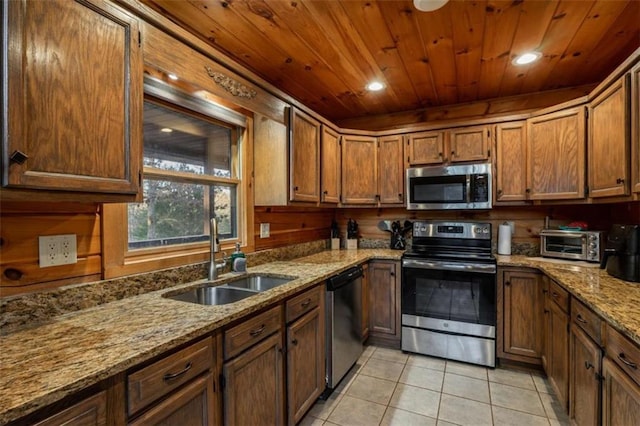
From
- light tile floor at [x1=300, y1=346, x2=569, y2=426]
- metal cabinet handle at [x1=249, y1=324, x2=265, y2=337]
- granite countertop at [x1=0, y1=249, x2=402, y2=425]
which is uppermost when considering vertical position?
granite countertop at [x1=0, y1=249, x2=402, y2=425]

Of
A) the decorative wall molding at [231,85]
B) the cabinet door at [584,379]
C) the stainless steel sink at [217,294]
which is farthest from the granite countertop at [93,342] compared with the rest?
the cabinet door at [584,379]

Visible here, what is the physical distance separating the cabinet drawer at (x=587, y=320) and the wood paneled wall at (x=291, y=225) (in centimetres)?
210

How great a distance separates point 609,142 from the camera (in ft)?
6.84

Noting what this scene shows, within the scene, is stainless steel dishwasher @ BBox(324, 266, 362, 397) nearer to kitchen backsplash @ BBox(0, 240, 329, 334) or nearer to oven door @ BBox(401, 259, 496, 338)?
oven door @ BBox(401, 259, 496, 338)

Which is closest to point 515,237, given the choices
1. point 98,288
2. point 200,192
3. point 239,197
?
point 239,197

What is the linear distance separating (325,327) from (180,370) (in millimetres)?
1236

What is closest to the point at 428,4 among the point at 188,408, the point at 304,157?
the point at 304,157

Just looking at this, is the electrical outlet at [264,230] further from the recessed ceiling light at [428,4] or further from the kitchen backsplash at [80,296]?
the recessed ceiling light at [428,4]

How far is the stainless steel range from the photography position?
265 cm

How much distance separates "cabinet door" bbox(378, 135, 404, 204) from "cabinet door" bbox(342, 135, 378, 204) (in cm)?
6

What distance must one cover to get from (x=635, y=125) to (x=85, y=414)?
281cm

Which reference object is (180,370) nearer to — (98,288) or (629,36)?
(98,288)

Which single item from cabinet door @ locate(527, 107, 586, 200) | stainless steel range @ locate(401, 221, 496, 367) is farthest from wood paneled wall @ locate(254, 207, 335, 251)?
cabinet door @ locate(527, 107, 586, 200)

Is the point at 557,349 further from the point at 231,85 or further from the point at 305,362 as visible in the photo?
the point at 231,85
